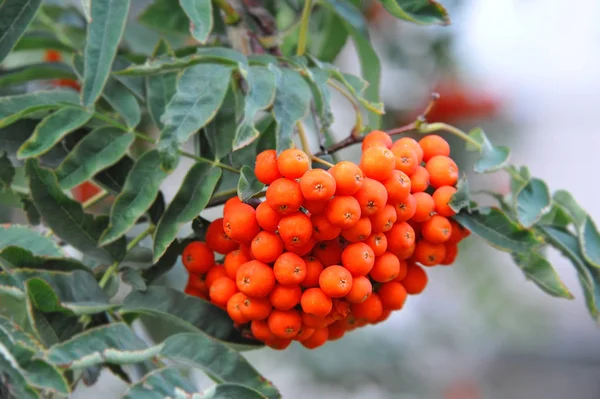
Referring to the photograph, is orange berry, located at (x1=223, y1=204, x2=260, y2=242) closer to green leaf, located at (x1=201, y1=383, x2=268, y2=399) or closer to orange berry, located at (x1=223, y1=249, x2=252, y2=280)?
orange berry, located at (x1=223, y1=249, x2=252, y2=280)

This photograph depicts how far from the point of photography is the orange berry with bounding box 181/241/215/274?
0.77m

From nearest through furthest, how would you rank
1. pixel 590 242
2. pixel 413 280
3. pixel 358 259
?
1. pixel 358 259
2. pixel 413 280
3. pixel 590 242

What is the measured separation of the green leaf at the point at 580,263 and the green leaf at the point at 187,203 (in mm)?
454

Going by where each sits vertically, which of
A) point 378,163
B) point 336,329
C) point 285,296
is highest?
point 378,163

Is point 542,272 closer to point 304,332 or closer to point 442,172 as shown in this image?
point 442,172

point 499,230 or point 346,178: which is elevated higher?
point 346,178

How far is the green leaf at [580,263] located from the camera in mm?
856

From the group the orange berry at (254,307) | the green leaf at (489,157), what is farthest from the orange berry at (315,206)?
the green leaf at (489,157)

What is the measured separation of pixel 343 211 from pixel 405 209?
0.33 ft

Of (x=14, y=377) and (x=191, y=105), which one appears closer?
(x=14, y=377)

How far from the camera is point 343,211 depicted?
660mm

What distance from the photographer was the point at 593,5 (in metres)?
2.50

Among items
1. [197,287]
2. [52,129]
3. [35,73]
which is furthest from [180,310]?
[35,73]

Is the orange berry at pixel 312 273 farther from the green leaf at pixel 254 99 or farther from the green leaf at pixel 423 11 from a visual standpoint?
the green leaf at pixel 423 11
